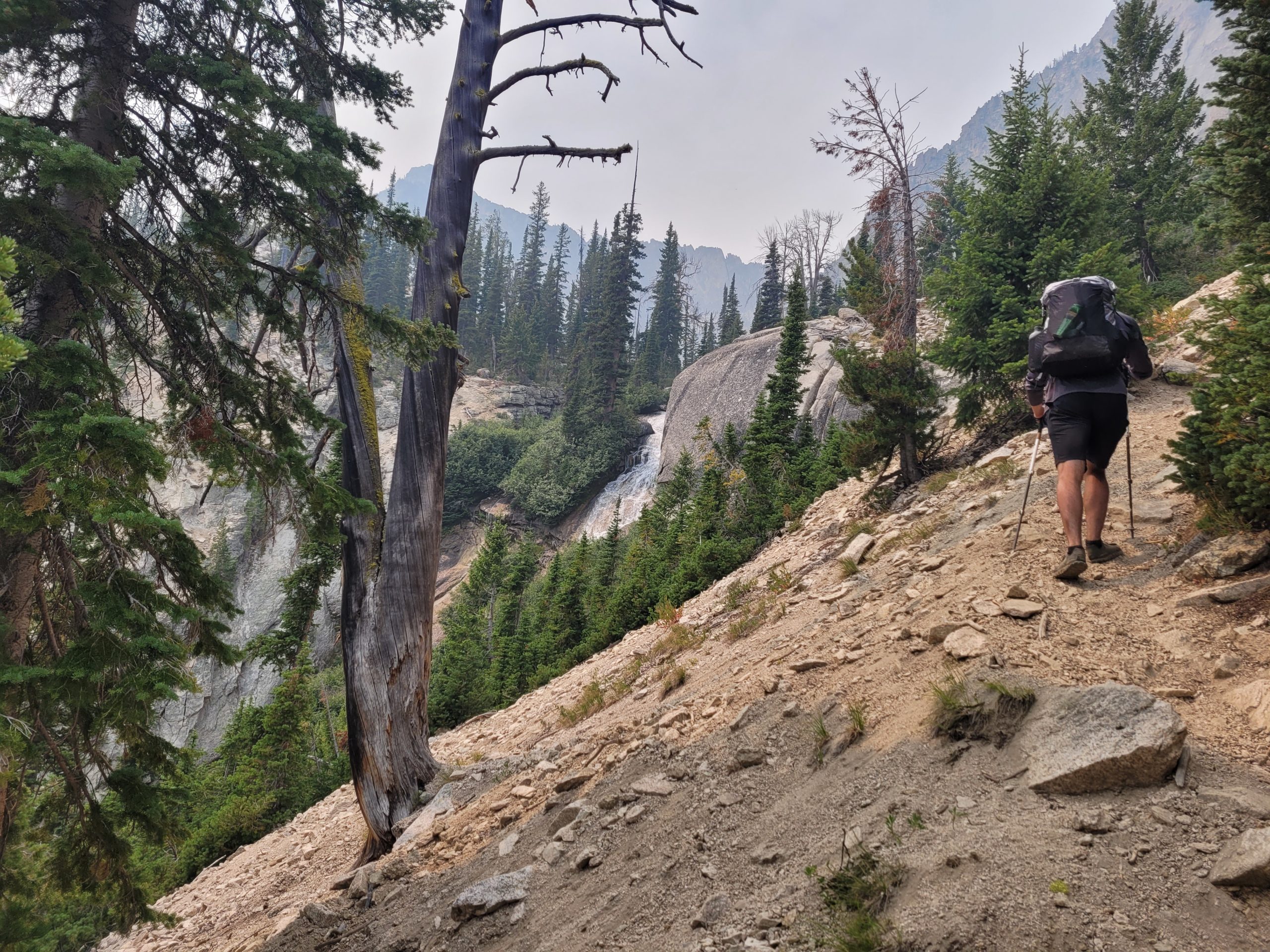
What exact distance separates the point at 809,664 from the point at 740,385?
29191mm

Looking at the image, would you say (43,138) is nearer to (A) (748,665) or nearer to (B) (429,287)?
(B) (429,287)

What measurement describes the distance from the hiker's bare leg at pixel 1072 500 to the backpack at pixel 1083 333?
0.63 meters

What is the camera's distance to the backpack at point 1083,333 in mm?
3951

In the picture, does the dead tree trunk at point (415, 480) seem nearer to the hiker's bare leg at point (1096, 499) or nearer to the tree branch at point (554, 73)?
the tree branch at point (554, 73)

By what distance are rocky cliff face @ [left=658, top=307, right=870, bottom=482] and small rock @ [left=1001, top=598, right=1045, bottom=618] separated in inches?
915

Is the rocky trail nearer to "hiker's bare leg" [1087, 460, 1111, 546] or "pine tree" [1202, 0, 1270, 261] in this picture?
"hiker's bare leg" [1087, 460, 1111, 546]

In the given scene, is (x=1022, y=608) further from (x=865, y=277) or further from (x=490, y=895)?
(x=865, y=277)

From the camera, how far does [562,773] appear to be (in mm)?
4562

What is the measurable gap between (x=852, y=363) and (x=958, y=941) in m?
8.52

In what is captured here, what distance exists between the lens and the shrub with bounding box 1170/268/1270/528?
3.19 meters

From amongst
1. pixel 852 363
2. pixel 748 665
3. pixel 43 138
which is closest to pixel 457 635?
pixel 852 363

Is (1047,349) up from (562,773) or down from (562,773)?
up

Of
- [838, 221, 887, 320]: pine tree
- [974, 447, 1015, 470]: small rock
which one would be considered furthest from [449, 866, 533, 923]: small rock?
[838, 221, 887, 320]: pine tree

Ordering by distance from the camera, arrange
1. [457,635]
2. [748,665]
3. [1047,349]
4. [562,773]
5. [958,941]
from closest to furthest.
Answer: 1. [958,941]
2. [1047,349]
3. [562,773]
4. [748,665]
5. [457,635]
